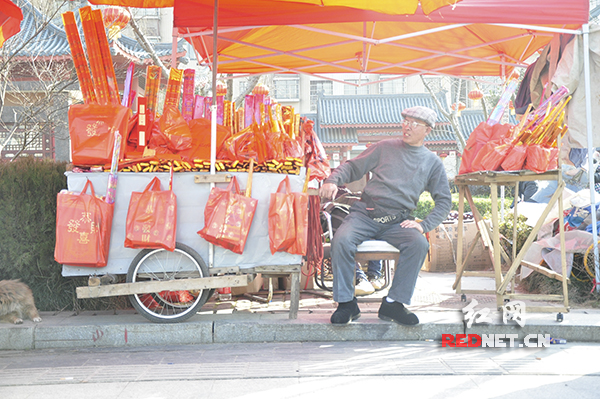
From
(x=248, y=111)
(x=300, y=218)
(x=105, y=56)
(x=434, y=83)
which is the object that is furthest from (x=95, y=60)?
(x=434, y=83)

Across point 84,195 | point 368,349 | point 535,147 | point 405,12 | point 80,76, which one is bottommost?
point 368,349

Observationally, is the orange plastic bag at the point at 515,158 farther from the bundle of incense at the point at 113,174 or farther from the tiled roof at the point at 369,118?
the tiled roof at the point at 369,118

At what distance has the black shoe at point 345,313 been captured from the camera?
14.5ft

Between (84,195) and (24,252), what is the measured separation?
1052mm

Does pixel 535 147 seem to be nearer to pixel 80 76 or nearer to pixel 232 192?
pixel 232 192

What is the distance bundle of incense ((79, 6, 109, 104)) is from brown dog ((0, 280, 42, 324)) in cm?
172

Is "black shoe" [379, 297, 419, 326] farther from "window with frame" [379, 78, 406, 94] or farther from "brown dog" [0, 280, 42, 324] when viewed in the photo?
"window with frame" [379, 78, 406, 94]

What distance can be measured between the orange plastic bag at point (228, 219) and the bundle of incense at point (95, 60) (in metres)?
1.28

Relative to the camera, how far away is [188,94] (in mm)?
5059

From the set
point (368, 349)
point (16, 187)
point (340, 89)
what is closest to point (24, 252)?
point (16, 187)

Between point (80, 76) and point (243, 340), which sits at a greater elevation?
point (80, 76)

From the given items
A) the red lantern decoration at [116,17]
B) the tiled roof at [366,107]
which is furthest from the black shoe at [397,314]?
the tiled roof at [366,107]

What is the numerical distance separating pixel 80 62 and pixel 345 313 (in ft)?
9.91

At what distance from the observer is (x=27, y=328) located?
4406 millimetres
